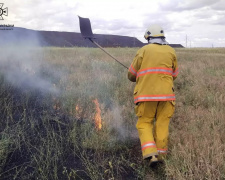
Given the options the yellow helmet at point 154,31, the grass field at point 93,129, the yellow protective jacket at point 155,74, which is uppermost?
the yellow helmet at point 154,31

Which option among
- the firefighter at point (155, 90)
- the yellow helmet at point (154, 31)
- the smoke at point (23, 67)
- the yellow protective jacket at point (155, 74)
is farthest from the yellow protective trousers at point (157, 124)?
the smoke at point (23, 67)

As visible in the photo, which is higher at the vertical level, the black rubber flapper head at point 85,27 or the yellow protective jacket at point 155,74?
the black rubber flapper head at point 85,27

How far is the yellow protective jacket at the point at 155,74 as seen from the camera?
11.2 feet

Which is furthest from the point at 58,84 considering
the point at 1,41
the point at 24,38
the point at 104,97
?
the point at 24,38

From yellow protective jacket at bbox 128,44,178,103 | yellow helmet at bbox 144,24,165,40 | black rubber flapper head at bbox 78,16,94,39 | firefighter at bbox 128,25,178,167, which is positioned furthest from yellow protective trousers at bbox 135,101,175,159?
black rubber flapper head at bbox 78,16,94,39

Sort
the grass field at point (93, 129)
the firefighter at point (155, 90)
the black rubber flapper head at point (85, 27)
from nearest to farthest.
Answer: the grass field at point (93, 129)
the firefighter at point (155, 90)
the black rubber flapper head at point (85, 27)

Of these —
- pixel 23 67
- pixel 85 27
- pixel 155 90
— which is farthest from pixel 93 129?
pixel 23 67

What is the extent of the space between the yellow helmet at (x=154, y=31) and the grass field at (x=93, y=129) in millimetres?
1602

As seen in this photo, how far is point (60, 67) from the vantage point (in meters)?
9.45

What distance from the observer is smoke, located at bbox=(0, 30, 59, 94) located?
23.6ft

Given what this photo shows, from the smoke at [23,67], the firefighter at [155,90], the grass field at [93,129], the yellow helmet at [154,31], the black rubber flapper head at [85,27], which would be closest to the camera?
the grass field at [93,129]

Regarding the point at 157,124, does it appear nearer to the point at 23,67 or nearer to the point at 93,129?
the point at 93,129

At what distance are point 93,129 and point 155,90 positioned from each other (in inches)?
59.3

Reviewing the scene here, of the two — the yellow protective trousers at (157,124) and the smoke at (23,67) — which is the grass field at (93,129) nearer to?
the smoke at (23,67)
